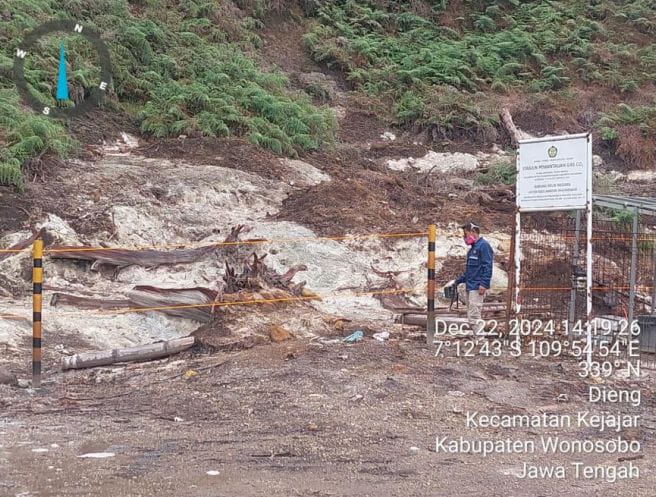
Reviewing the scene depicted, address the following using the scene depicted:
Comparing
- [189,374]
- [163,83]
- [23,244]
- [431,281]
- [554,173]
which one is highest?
[163,83]

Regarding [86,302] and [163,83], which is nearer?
[86,302]

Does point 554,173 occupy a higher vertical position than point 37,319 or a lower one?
higher

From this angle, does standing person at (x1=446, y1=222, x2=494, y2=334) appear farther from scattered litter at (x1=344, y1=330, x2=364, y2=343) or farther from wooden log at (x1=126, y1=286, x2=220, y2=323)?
wooden log at (x1=126, y1=286, x2=220, y2=323)

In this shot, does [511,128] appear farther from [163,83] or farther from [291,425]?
[291,425]

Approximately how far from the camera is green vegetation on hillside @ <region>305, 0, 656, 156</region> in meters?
24.4

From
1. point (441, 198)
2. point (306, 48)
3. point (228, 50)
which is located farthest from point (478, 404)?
point (306, 48)

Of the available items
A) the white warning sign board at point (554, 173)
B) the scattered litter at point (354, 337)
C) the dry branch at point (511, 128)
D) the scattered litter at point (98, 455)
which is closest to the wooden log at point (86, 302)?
the scattered litter at point (354, 337)

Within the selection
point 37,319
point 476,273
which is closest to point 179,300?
point 37,319

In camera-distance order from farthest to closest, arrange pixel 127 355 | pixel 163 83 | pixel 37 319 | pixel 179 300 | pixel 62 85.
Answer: pixel 163 83, pixel 62 85, pixel 179 300, pixel 127 355, pixel 37 319

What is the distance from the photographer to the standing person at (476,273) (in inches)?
382

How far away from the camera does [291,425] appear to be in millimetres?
5945

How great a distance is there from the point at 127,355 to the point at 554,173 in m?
5.25

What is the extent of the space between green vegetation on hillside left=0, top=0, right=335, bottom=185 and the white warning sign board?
9.40 m

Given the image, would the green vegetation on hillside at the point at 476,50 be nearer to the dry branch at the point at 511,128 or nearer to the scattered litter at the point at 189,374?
the dry branch at the point at 511,128
